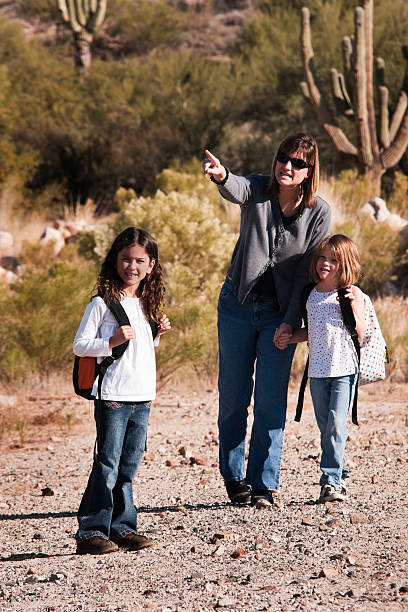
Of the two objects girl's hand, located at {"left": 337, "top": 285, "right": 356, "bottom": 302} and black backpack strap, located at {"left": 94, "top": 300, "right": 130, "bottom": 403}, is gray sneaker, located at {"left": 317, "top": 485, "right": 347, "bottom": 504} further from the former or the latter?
black backpack strap, located at {"left": 94, "top": 300, "right": 130, "bottom": 403}

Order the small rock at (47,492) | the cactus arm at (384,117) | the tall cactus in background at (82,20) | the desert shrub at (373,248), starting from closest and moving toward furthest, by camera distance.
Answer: the small rock at (47,492), the desert shrub at (373,248), the cactus arm at (384,117), the tall cactus in background at (82,20)

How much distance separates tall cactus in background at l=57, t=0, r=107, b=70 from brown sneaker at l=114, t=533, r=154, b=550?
76.1ft

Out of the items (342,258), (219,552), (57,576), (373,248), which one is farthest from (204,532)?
(373,248)

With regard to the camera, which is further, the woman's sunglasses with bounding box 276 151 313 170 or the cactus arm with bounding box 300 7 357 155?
the cactus arm with bounding box 300 7 357 155

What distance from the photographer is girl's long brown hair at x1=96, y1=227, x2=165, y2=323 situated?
392cm

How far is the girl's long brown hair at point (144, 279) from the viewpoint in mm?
3918

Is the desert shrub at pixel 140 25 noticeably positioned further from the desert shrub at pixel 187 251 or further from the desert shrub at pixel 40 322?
the desert shrub at pixel 40 322

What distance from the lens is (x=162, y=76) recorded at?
73.5 feet

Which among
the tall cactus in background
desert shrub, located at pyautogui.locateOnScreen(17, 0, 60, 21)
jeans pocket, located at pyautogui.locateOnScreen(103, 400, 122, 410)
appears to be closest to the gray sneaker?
jeans pocket, located at pyautogui.locateOnScreen(103, 400, 122, 410)

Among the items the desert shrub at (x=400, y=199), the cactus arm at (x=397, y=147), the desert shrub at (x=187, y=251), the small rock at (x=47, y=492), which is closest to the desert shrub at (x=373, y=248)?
the desert shrub at (x=400, y=199)

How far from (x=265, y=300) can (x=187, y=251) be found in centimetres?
689

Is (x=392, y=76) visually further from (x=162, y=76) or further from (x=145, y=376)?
(x=145, y=376)

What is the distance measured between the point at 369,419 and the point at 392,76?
13.2 metres

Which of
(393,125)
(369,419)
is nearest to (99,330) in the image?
(369,419)
